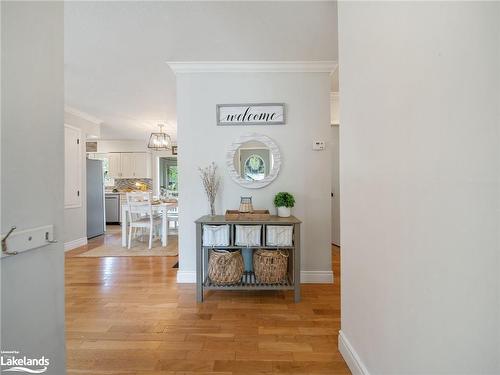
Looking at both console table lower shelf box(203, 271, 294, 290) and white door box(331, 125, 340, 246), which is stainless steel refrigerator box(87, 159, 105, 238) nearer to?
console table lower shelf box(203, 271, 294, 290)

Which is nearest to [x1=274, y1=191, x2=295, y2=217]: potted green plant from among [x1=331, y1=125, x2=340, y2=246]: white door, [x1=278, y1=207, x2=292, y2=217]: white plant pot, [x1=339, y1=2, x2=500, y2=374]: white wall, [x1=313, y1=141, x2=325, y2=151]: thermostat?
[x1=278, y1=207, x2=292, y2=217]: white plant pot

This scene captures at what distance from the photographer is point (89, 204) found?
4.93m

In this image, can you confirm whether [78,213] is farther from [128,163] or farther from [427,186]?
[427,186]

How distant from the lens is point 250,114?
265 cm

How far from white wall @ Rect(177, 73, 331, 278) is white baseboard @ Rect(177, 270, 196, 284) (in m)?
0.03

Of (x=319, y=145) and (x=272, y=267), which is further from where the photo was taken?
(x=319, y=145)

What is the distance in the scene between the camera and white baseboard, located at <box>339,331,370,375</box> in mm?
1246

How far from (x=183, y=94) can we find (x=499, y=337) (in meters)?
2.89

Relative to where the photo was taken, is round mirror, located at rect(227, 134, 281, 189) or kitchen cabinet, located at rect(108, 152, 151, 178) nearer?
round mirror, located at rect(227, 134, 281, 189)

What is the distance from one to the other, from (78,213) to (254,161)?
148 inches

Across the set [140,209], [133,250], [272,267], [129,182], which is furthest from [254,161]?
[129,182]

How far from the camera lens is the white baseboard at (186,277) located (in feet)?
8.66

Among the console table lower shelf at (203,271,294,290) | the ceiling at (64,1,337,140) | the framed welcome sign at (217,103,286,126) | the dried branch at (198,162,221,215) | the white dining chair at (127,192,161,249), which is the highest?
the ceiling at (64,1,337,140)

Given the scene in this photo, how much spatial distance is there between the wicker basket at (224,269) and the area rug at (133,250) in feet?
5.61
